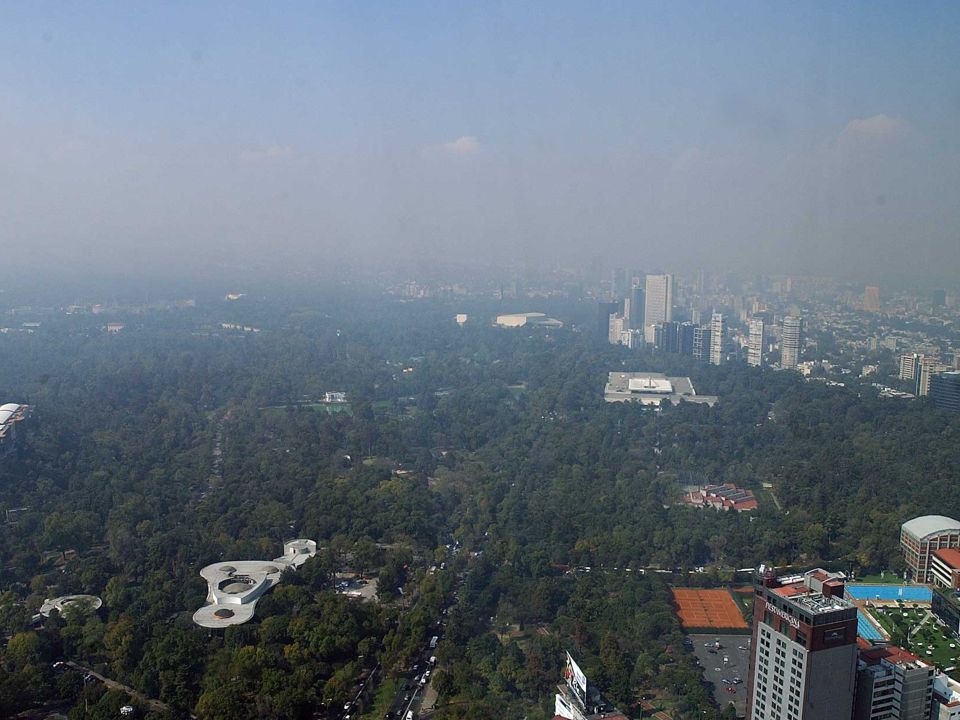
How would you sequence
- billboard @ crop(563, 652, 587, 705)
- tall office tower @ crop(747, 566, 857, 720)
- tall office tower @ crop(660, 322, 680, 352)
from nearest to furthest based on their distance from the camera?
tall office tower @ crop(747, 566, 857, 720)
billboard @ crop(563, 652, 587, 705)
tall office tower @ crop(660, 322, 680, 352)

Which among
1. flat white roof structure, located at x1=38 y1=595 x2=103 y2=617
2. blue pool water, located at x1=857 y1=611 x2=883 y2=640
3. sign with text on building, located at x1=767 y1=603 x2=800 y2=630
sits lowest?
blue pool water, located at x1=857 y1=611 x2=883 y2=640

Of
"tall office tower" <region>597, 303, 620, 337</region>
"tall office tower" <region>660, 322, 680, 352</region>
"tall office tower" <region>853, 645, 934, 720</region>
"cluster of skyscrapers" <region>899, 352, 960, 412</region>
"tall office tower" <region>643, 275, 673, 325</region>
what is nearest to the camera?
"tall office tower" <region>853, 645, 934, 720</region>

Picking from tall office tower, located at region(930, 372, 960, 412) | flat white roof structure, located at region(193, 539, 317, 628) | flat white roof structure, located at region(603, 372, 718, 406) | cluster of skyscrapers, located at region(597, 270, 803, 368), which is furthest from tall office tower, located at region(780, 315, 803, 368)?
flat white roof structure, located at region(193, 539, 317, 628)

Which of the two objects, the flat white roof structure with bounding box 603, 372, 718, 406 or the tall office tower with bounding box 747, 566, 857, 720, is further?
the flat white roof structure with bounding box 603, 372, 718, 406

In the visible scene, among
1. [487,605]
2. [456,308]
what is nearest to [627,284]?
[456,308]

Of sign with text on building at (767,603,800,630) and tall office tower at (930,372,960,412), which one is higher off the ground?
sign with text on building at (767,603,800,630)

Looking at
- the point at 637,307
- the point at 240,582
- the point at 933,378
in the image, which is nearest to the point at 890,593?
the point at 240,582

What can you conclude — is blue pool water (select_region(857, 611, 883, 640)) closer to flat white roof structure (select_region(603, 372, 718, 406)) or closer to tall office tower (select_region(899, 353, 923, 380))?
flat white roof structure (select_region(603, 372, 718, 406))
